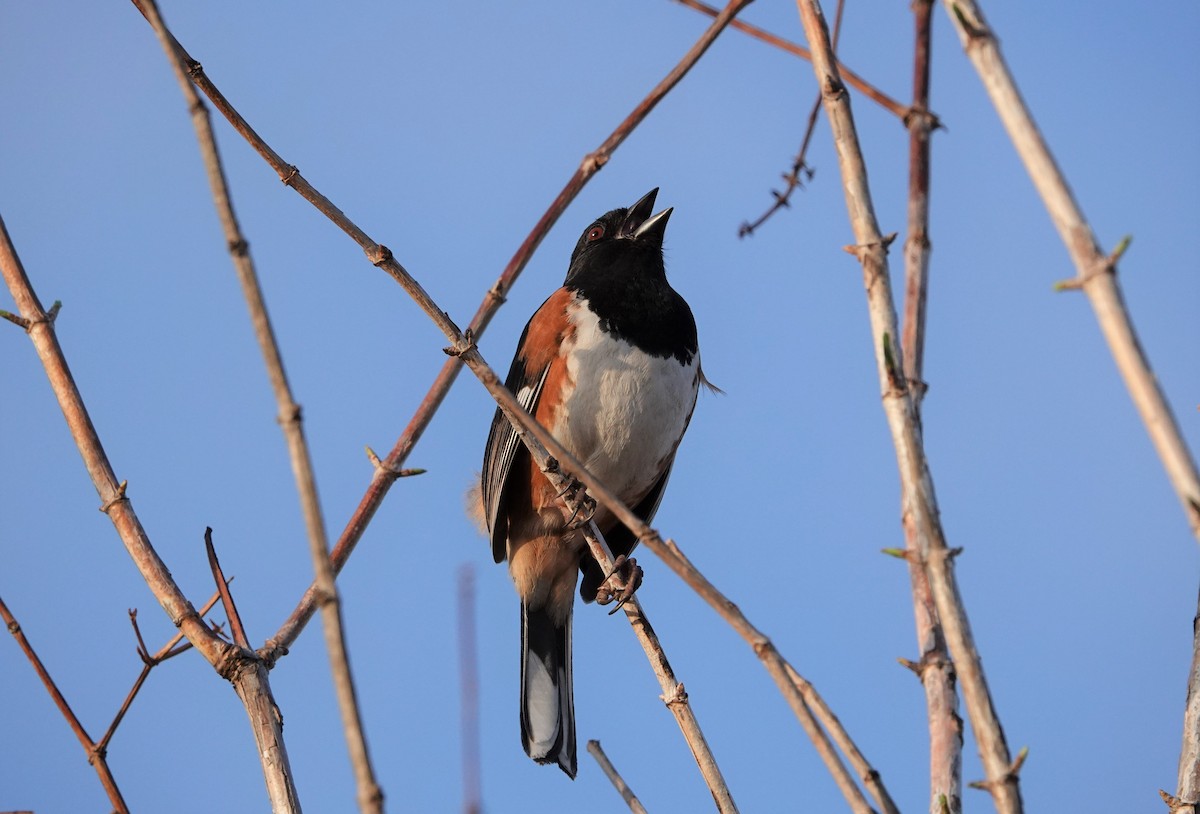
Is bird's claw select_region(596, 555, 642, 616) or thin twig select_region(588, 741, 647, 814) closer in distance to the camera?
thin twig select_region(588, 741, 647, 814)

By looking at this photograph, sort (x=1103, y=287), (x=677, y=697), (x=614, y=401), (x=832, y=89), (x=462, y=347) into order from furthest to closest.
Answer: (x=614, y=401)
(x=677, y=697)
(x=462, y=347)
(x=832, y=89)
(x=1103, y=287)

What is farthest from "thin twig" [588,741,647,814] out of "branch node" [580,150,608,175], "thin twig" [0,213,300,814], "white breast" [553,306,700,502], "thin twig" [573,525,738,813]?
"white breast" [553,306,700,502]

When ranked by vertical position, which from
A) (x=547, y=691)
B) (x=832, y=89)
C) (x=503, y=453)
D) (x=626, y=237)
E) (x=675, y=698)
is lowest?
(x=675, y=698)

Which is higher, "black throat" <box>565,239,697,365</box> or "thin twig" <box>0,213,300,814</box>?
"black throat" <box>565,239,697,365</box>

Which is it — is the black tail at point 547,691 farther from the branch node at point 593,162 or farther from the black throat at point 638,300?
the branch node at point 593,162

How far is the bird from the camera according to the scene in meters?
4.54

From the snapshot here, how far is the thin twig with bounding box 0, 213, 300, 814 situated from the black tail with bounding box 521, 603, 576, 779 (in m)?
2.45

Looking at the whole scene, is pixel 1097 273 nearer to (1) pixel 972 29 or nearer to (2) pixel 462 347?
(1) pixel 972 29

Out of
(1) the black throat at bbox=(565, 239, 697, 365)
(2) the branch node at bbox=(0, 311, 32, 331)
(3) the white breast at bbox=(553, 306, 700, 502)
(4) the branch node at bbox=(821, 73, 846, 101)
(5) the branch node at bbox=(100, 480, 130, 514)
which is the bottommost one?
(4) the branch node at bbox=(821, 73, 846, 101)

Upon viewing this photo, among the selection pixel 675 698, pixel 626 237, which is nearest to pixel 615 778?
pixel 675 698

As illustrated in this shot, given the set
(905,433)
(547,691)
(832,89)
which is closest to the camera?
(905,433)

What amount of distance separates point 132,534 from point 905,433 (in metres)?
1.65

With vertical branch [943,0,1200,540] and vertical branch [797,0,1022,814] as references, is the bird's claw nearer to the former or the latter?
vertical branch [797,0,1022,814]

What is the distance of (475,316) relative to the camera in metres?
2.49
